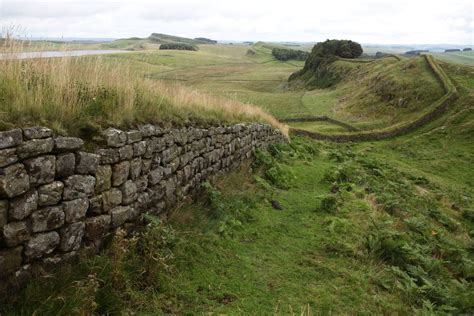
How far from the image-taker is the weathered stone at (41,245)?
4.95 metres

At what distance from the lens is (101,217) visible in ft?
20.1

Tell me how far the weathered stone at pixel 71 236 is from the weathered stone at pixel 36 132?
124 centimetres

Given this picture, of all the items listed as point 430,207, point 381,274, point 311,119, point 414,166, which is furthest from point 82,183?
point 311,119

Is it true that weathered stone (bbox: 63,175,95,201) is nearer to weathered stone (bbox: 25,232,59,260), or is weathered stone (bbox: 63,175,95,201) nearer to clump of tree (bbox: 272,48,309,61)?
weathered stone (bbox: 25,232,59,260)

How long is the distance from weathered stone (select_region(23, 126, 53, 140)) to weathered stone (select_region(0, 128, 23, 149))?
0.09 metres

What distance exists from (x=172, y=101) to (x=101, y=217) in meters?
4.07

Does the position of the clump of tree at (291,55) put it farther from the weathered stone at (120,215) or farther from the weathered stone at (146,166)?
the weathered stone at (120,215)

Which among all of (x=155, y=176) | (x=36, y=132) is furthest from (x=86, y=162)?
(x=155, y=176)

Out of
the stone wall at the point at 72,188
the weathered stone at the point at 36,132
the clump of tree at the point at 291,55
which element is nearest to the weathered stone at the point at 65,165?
the stone wall at the point at 72,188

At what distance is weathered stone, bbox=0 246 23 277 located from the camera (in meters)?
4.66

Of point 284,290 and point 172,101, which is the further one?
point 172,101

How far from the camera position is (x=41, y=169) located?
509cm

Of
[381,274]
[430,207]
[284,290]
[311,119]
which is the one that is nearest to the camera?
[284,290]

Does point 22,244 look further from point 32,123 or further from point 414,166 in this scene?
point 414,166
